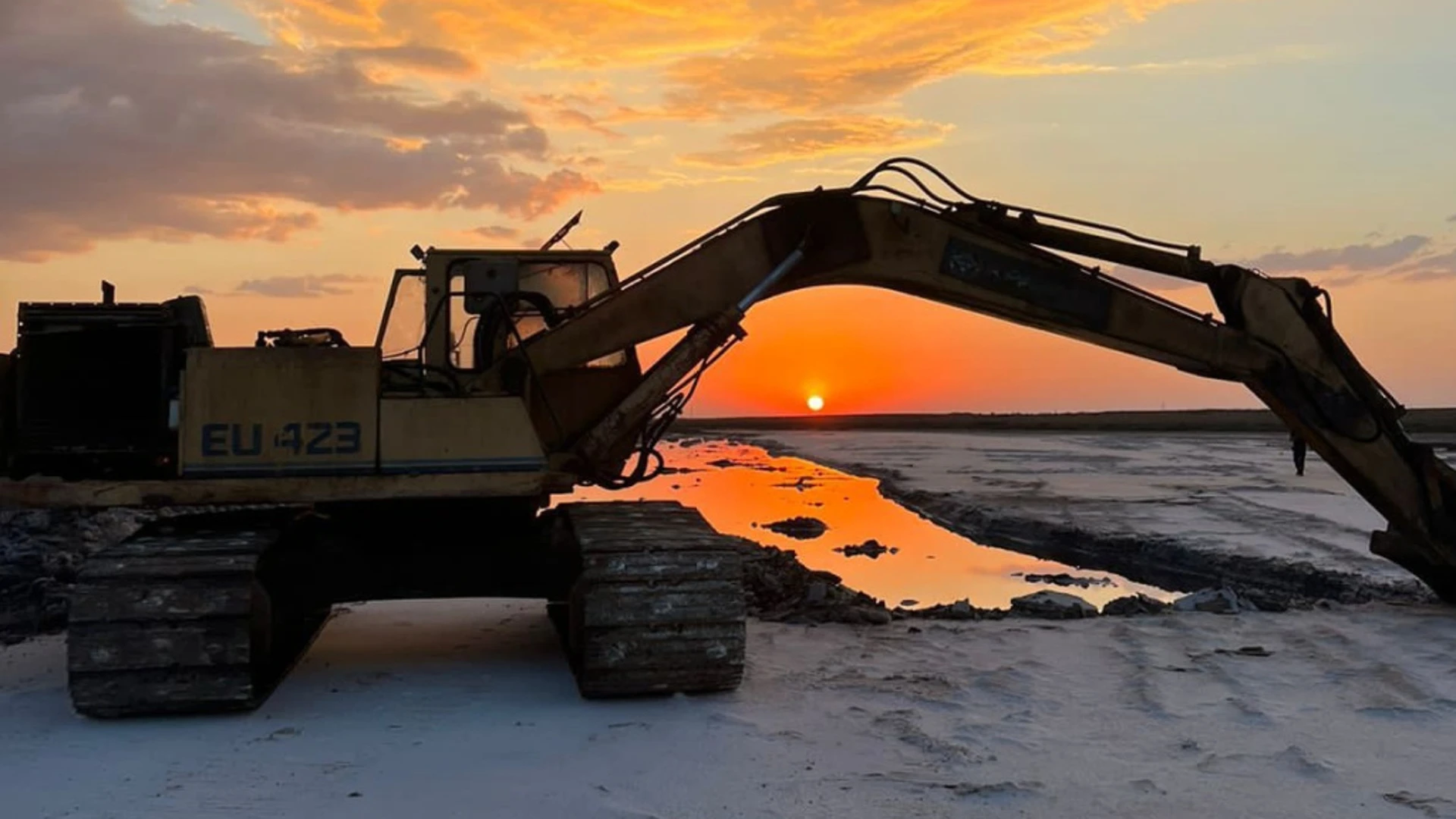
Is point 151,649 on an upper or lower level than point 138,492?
lower

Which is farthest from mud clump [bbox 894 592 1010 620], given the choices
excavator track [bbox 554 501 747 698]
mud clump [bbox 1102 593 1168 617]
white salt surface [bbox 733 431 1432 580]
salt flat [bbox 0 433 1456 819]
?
white salt surface [bbox 733 431 1432 580]

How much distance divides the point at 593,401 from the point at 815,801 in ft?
12.5

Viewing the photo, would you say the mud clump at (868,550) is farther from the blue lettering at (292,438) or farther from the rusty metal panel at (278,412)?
the blue lettering at (292,438)

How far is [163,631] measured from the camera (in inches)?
285

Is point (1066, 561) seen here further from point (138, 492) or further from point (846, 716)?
point (138, 492)

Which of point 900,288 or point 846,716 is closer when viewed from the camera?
point 846,716

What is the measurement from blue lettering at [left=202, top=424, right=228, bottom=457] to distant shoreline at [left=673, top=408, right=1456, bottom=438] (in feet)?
130

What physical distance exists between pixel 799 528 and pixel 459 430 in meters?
13.7

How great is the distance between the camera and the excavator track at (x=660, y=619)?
755 cm

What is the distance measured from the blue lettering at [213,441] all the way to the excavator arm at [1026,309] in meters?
1.80

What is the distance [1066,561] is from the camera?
677 inches

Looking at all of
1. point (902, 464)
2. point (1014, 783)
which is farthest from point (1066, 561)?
point (902, 464)

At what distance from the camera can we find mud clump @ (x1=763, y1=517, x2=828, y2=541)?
2050 cm

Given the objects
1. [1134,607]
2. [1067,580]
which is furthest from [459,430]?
[1067,580]
